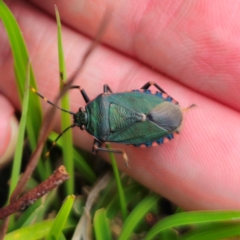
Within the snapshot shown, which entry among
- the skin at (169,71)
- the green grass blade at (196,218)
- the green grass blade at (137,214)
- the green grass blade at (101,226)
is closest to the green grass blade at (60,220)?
the green grass blade at (101,226)

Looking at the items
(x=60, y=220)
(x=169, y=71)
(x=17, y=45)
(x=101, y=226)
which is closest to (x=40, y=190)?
(x=60, y=220)

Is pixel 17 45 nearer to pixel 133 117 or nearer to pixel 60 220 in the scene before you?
pixel 133 117

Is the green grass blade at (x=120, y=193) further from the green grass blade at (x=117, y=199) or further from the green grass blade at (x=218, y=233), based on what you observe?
the green grass blade at (x=218, y=233)

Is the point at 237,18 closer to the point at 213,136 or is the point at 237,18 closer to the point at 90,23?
the point at 213,136

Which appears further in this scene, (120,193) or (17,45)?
(120,193)

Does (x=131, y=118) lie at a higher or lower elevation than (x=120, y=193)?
higher
